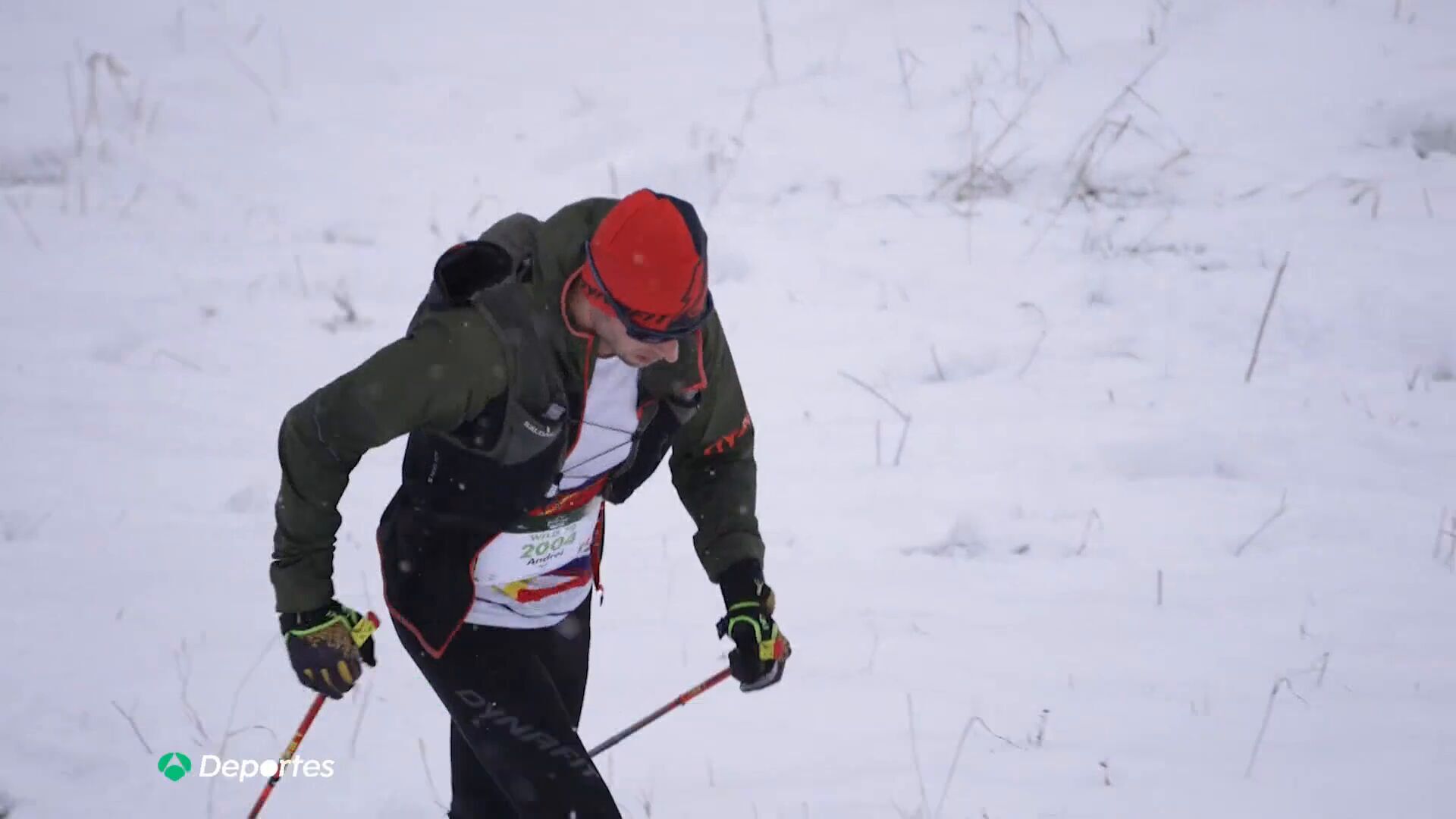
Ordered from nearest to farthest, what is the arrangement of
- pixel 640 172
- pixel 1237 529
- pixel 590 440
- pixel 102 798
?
pixel 590 440 → pixel 102 798 → pixel 1237 529 → pixel 640 172

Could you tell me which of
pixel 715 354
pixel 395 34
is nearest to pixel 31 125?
pixel 395 34

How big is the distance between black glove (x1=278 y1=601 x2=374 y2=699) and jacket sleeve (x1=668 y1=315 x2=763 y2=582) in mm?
863

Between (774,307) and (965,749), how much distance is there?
3.35 metres

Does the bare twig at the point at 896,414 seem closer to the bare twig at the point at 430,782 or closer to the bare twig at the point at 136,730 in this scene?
the bare twig at the point at 430,782

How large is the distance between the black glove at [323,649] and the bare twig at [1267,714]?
2458 mm

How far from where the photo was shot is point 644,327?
2.38 metres

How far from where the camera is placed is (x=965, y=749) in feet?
11.9

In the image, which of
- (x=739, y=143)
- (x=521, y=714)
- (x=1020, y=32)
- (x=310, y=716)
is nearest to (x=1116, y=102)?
(x=1020, y=32)

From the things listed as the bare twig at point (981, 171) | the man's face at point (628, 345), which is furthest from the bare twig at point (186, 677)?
the bare twig at point (981, 171)

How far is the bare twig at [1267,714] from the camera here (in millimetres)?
3453

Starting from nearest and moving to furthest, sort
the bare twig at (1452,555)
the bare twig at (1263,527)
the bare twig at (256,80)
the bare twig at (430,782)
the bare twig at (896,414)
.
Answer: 1. the bare twig at (430,782)
2. the bare twig at (1452,555)
3. the bare twig at (1263,527)
4. the bare twig at (896,414)
5. the bare twig at (256,80)

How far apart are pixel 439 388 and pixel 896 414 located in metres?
3.57

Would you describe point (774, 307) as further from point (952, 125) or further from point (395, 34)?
point (395, 34)

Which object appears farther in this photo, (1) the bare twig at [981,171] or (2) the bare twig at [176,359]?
(1) the bare twig at [981,171]
